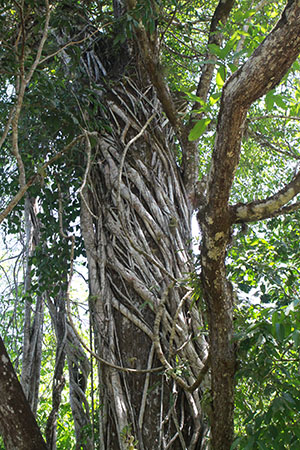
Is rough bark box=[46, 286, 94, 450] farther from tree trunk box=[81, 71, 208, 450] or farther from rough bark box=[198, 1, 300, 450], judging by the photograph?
rough bark box=[198, 1, 300, 450]

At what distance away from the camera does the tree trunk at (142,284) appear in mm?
1924

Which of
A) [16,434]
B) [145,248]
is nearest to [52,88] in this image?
[145,248]

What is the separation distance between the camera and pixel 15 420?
1.67 m

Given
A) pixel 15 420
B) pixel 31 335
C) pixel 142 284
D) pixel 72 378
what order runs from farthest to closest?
pixel 31 335 < pixel 72 378 < pixel 142 284 < pixel 15 420

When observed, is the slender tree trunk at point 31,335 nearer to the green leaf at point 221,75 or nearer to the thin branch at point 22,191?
the thin branch at point 22,191

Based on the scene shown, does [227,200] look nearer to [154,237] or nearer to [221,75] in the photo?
[221,75]

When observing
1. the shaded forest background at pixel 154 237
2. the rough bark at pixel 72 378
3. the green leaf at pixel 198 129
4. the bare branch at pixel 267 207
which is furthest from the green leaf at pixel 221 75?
the rough bark at pixel 72 378

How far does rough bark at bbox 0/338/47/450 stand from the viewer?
65.2 inches

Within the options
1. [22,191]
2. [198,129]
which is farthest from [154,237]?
[198,129]

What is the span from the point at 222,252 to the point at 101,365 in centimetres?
95

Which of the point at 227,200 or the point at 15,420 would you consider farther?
the point at 15,420

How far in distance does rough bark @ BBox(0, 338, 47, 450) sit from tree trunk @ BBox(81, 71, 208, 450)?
34 cm

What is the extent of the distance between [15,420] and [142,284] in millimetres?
797

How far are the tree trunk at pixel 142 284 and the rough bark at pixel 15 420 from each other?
1.11ft
